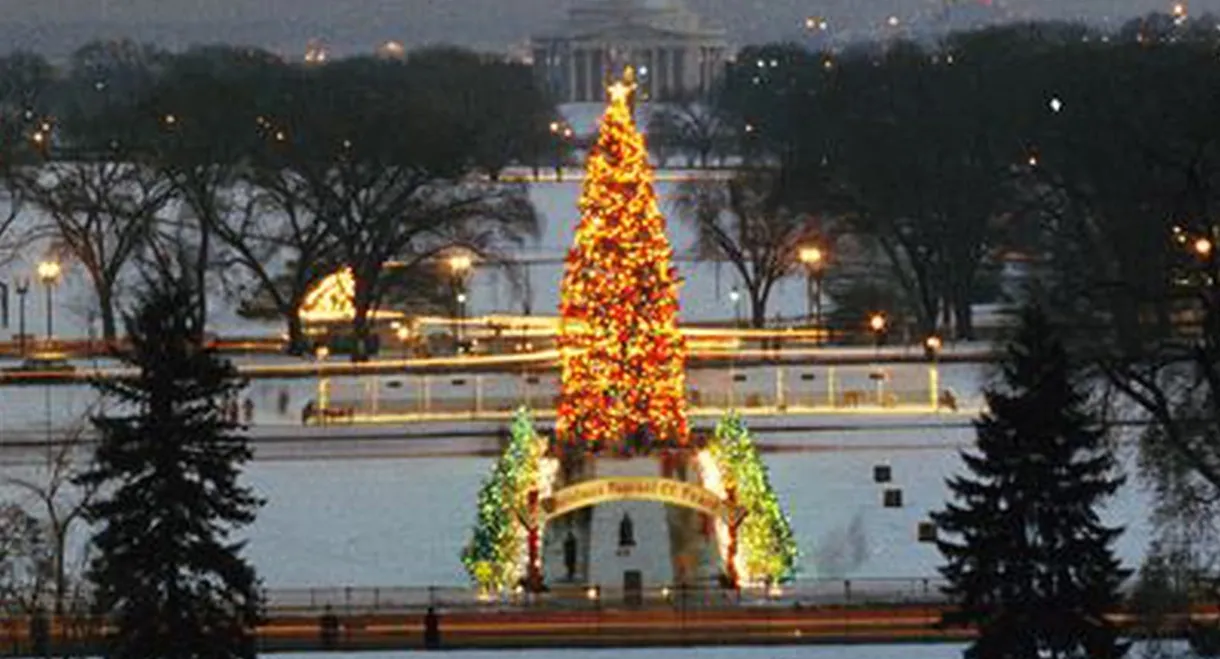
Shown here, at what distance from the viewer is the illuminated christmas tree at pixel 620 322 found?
42.9 metres

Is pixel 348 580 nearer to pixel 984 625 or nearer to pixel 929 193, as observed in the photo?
pixel 984 625

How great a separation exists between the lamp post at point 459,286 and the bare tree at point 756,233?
20.8 feet

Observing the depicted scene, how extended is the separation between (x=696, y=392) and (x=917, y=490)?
11791mm

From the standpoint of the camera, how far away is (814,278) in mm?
69125

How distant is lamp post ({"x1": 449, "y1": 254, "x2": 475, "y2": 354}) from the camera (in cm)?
6646

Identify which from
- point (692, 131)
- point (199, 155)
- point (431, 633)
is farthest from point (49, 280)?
point (692, 131)

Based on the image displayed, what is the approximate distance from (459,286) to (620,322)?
25252mm

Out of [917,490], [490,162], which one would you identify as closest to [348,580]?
[917,490]

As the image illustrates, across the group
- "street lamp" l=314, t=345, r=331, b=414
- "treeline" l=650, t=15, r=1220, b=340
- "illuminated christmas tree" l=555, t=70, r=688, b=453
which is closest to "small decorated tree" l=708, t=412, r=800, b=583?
"illuminated christmas tree" l=555, t=70, r=688, b=453

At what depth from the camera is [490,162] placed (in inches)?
3310

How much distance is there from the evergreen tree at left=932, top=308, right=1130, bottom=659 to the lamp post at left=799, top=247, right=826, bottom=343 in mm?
38476

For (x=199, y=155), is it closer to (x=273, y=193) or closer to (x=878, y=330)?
(x=273, y=193)

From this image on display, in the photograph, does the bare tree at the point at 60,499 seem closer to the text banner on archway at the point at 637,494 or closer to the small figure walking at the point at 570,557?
the small figure walking at the point at 570,557

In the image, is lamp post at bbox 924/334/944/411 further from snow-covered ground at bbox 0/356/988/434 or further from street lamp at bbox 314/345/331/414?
street lamp at bbox 314/345/331/414
